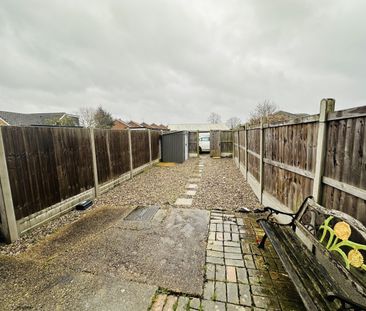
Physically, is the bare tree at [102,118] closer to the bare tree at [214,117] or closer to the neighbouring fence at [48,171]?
the neighbouring fence at [48,171]

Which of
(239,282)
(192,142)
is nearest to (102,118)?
(192,142)

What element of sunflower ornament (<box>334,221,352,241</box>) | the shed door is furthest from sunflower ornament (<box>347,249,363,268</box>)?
the shed door

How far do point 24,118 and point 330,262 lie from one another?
114 ft

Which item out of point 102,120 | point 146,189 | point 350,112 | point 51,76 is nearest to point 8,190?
point 146,189

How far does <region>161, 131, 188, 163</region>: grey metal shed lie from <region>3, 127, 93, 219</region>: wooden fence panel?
20.3 feet


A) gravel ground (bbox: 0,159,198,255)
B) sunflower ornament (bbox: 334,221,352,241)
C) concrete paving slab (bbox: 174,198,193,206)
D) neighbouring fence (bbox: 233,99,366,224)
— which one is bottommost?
concrete paving slab (bbox: 174,198,193,206)

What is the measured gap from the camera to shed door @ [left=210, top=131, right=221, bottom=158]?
42.6 ft

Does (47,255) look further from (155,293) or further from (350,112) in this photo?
(350,112)

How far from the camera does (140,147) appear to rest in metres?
7.86

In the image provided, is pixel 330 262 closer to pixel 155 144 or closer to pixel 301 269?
pixel 301 269

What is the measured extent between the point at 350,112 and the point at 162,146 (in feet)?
31.6

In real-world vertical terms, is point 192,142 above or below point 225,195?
above

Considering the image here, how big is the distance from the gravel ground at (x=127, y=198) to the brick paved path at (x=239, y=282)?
7.17 feet

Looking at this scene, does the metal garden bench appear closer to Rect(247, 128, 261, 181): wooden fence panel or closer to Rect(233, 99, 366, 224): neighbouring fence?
Rect(233, 99, 366, 224): neighbouring fence
